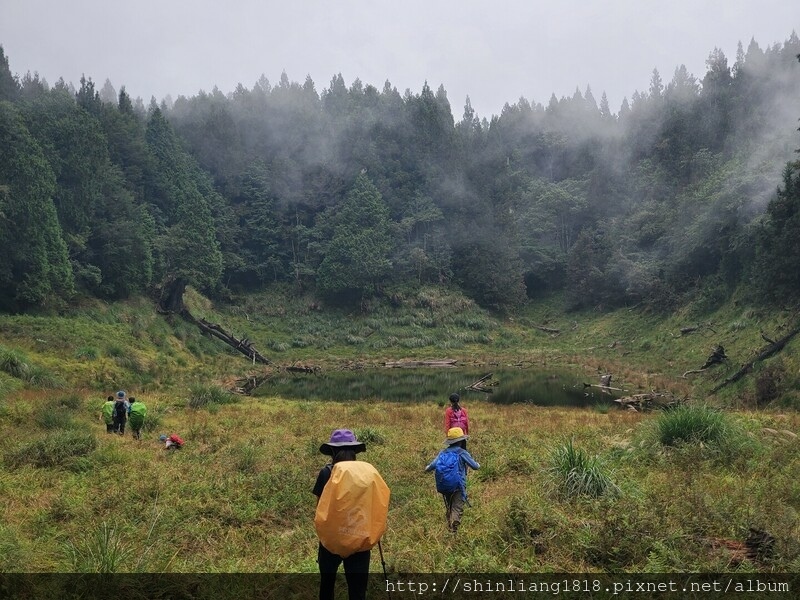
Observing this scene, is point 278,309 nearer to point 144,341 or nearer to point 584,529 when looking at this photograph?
point 144,341

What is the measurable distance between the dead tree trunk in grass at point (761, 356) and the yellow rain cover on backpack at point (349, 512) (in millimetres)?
24797

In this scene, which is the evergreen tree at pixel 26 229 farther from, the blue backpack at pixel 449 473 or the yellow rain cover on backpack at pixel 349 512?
the yellow rain cover on backpack at pixel 349 512

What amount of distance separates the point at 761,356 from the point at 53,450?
26776 millimetres

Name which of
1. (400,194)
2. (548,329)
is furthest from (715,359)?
(400,194)

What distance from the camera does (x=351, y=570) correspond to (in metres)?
4.32

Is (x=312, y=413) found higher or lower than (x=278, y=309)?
lower

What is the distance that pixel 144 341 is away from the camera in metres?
33.7

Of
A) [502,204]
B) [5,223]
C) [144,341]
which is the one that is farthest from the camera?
[502,204]

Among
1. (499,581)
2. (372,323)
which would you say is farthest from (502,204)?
(499,581)

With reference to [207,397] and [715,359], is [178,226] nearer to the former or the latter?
[207,397]

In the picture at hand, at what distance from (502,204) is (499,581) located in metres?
67.1

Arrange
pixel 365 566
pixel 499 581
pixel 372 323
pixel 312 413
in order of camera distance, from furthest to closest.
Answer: pixel 372 323
pixel 312 413
pixel 499 581
pixel 365 566

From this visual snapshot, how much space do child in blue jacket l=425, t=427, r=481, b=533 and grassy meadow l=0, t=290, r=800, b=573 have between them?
0.33 meters

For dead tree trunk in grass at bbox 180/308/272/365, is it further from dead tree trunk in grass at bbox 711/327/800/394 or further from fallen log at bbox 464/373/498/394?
dead tree trunk in grass at bbox 711/327/800/394
